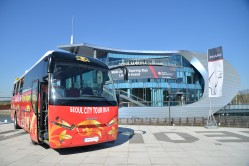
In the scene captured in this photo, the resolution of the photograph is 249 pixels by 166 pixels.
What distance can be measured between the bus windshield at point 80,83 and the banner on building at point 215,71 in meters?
8.85

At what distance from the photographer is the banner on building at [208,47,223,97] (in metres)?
14.8

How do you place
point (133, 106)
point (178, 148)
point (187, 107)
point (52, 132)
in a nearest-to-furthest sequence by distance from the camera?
1. point (52, 132)
2. point (178, 148)
3. point (133, 106)
4. point (187, 107)

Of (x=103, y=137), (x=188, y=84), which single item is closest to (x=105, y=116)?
(x=103, y=137)

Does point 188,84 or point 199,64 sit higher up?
point 199,64

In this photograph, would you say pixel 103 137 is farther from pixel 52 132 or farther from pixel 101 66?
pixel 101 66

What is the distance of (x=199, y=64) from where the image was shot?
56.0m

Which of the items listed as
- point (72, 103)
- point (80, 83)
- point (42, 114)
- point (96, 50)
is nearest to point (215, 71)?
point (80, 83)

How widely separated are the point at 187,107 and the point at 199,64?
1548 centimetres

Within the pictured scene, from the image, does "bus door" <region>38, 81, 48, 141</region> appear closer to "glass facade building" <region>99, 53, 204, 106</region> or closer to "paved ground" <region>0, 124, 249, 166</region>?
"paved ground" <region>0, 124, 249, 166</region>

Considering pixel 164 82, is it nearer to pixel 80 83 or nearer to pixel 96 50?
pixel 96 50

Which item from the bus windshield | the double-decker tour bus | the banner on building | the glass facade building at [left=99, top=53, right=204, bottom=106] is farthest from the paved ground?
the glass facade building at [left=99, top=53, right=204, bottom=106]

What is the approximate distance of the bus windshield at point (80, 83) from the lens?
7.31 meters

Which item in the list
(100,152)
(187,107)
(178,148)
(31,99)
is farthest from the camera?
(187,107)

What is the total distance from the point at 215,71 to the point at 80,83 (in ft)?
34.5
